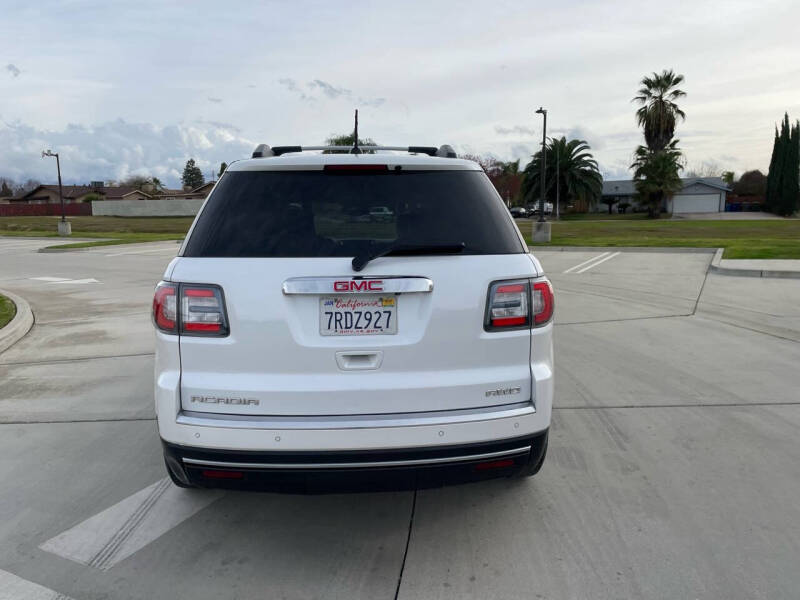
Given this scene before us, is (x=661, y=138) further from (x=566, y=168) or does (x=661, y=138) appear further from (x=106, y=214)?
(x=106, y=214)

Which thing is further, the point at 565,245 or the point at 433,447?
the point at 565,245

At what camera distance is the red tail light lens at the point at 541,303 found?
9.28 ft

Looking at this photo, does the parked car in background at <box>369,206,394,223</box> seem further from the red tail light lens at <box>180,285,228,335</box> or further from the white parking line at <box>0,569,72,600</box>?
the white parking line at <box>0,569,72,600</box>

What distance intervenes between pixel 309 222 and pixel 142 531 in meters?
1.82

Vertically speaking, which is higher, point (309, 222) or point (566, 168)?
point (566, 168)

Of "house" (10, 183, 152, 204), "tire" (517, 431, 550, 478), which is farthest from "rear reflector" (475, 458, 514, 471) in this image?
"house" (10, 183, 152, 204)

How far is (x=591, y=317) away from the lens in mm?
8758

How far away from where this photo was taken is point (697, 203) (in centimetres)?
7956

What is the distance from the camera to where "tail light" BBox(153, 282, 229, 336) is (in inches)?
104

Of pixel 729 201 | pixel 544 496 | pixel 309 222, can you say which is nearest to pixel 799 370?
pixel 544 496

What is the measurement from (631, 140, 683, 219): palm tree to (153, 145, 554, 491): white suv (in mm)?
62947

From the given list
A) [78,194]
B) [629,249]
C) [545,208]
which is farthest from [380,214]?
[78,194]

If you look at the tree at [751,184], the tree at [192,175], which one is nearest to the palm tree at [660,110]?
the tree at [751,184]

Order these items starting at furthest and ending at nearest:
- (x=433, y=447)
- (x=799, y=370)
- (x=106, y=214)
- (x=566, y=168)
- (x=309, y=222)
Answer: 1. (x=106, y=214)
2. (x=566, y=168)
3. (x=799, y=370)
4. (x=309, y=222)
5. (x=433, y=447)
